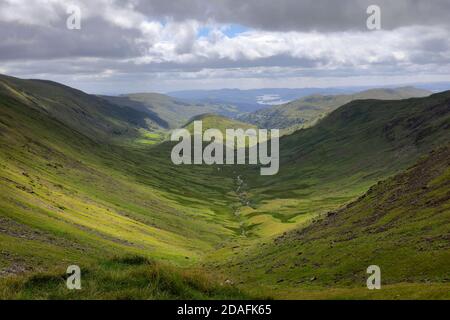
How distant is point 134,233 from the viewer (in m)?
118

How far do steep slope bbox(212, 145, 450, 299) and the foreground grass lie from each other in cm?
1178

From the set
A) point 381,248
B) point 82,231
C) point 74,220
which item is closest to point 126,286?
point 381,248

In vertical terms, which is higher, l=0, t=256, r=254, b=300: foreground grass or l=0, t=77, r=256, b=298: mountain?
l=0, t=77, r=256, b=298: mountain

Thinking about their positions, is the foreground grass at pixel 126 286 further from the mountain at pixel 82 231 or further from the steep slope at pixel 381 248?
the steep slope at pixel 381 248

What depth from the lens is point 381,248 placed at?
189ft

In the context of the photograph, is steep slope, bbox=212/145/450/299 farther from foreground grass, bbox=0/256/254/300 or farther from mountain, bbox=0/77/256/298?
mountain, bbox=0/77/256/298

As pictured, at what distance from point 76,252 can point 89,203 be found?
66.7 metres

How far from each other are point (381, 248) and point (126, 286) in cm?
4140

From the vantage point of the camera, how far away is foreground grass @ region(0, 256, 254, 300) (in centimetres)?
2381

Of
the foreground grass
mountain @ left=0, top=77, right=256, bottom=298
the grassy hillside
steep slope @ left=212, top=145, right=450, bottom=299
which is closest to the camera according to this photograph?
the foreground grass

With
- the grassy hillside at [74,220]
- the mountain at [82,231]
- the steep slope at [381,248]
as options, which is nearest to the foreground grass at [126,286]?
the mountain at [82,231]

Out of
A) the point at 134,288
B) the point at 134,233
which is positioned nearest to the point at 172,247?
the point at 134,233

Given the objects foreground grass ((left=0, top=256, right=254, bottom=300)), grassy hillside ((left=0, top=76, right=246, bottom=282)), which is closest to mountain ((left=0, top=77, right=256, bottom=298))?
foreground grass ((left=0, top=256, right=254, bottom=300))
